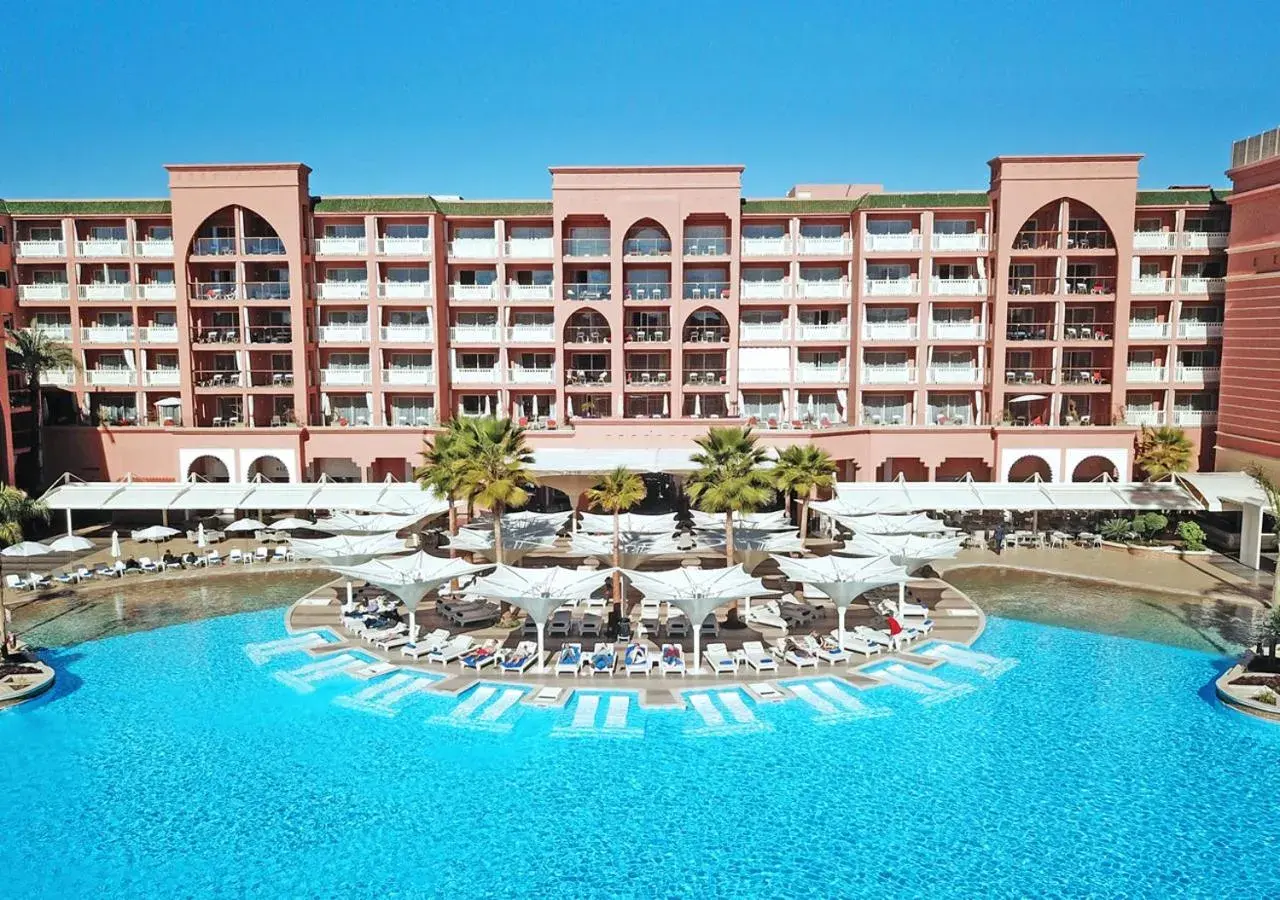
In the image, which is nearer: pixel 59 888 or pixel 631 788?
pixel 59 888

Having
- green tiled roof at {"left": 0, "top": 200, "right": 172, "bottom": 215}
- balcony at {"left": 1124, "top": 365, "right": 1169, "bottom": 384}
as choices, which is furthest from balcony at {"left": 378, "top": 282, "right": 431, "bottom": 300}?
balcony at {"left": 1124, "top": 365, "right": 1169, "bottom": 384}

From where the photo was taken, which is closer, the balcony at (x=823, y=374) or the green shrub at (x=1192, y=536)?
the green shrub at (x=1192, y=536)

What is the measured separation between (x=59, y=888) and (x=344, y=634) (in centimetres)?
1373

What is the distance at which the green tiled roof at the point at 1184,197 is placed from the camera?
4822cm

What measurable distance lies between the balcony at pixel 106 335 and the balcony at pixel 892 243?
4156 centimetres

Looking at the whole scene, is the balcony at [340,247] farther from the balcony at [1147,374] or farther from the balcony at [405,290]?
the balcony at [1147,374]

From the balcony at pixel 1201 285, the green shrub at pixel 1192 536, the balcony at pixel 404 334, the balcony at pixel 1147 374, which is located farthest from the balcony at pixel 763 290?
the green shrub at pixel 1192 536

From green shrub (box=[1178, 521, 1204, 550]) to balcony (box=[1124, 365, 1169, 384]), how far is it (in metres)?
10.3

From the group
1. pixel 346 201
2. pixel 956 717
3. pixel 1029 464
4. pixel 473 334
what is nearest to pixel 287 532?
pixel 473 334

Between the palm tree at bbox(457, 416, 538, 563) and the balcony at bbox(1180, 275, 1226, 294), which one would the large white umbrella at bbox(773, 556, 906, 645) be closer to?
the palm tree at bbox(457, 416, 538, 563)

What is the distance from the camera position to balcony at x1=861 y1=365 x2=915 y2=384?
49.9 meters

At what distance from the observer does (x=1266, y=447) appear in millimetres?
43031

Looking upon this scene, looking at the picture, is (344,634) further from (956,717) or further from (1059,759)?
(1059,759)

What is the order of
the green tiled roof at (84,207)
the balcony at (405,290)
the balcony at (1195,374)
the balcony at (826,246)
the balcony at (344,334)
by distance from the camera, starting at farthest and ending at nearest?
the balcony at (826,246), the balcony at (344,334), the balcony at (405,290), the green tiled roof at (84,207), the balcony at (1195,374)
